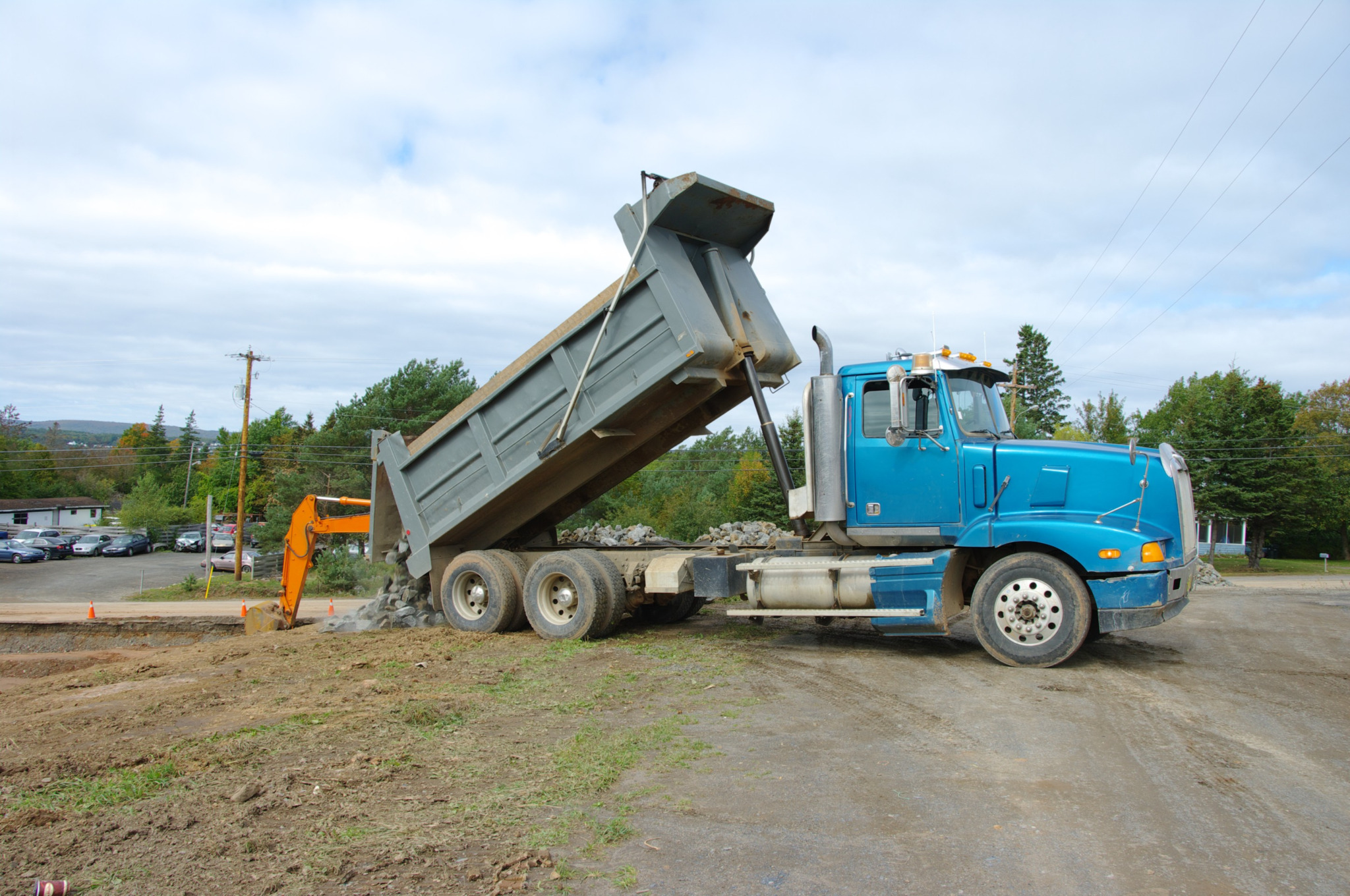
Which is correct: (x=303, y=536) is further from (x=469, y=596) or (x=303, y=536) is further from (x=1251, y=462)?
(x=1251, y=462)

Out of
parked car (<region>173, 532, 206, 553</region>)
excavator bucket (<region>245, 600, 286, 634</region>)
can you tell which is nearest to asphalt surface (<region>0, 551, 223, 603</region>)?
parked car (<region>173, 532, 206, 553</region>)

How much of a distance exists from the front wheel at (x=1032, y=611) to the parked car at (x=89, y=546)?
52.9 m

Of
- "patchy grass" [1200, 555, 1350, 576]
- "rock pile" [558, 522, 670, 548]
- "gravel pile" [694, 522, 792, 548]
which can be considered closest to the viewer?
"rock pile" [558, 522, 670, 548]

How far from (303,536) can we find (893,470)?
24.8ft

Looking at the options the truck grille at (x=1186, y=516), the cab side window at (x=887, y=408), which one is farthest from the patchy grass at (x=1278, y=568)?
the cab side window at (x=887, y=408)

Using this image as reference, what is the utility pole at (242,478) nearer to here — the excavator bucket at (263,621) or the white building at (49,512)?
the excavator bucket at (263,621)

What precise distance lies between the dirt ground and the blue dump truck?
0.71 metres

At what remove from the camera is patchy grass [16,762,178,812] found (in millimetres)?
4016

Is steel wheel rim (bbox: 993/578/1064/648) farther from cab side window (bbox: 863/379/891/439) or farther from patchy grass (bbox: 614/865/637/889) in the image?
patchy grass (bbox: 614/865/637/889)

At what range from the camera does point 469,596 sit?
9914 mm

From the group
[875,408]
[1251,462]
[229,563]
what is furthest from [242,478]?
[1251,462]

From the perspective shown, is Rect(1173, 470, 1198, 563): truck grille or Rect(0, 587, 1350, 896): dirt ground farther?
Rect(1173, 470, 1198, 563): truck grille

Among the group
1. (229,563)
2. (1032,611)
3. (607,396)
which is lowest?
(229,563)

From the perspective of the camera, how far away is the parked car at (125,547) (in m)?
48.0
